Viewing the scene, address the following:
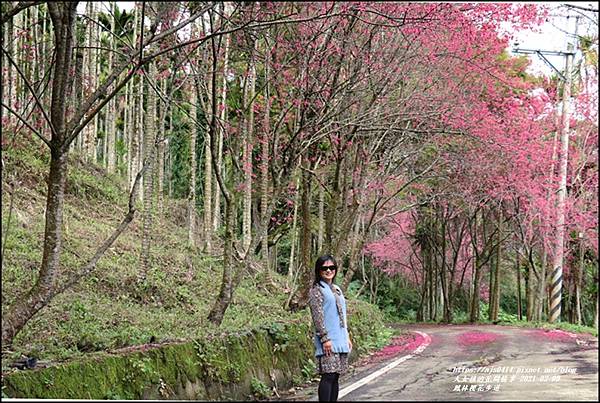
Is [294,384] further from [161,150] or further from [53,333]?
[161,150]

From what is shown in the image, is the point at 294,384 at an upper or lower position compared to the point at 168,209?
lower

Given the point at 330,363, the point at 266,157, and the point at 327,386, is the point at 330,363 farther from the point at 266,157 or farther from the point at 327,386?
the point at 266,157

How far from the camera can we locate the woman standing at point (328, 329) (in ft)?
20.7

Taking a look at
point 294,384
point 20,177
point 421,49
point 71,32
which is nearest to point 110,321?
point 294,384

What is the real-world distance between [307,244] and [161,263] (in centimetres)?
344

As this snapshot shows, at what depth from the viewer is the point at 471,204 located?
83.7ft

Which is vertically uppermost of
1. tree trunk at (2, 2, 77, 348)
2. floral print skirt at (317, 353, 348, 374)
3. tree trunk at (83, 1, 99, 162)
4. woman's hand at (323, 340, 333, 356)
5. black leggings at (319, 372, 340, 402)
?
tree trunk at (83, 1, 99, 162)

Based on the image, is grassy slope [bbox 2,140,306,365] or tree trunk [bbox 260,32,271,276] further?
tree trunk [bbox 260,32,271,276]

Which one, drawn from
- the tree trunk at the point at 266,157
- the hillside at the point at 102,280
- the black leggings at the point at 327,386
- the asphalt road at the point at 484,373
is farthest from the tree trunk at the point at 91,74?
the black leggings at the point at 327,386

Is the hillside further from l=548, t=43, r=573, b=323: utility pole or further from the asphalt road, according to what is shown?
l=548, t=43, r=573, b=323: utility pole

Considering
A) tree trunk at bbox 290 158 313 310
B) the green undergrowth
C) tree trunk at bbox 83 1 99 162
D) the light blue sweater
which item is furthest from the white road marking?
tree trunk at bbox 83 1 99 162

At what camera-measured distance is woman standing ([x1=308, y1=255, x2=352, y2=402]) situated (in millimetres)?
6297

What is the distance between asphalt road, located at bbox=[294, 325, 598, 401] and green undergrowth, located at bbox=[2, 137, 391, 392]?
51.2 inches

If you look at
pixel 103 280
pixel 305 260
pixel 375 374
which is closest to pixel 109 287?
pixel 103 280
